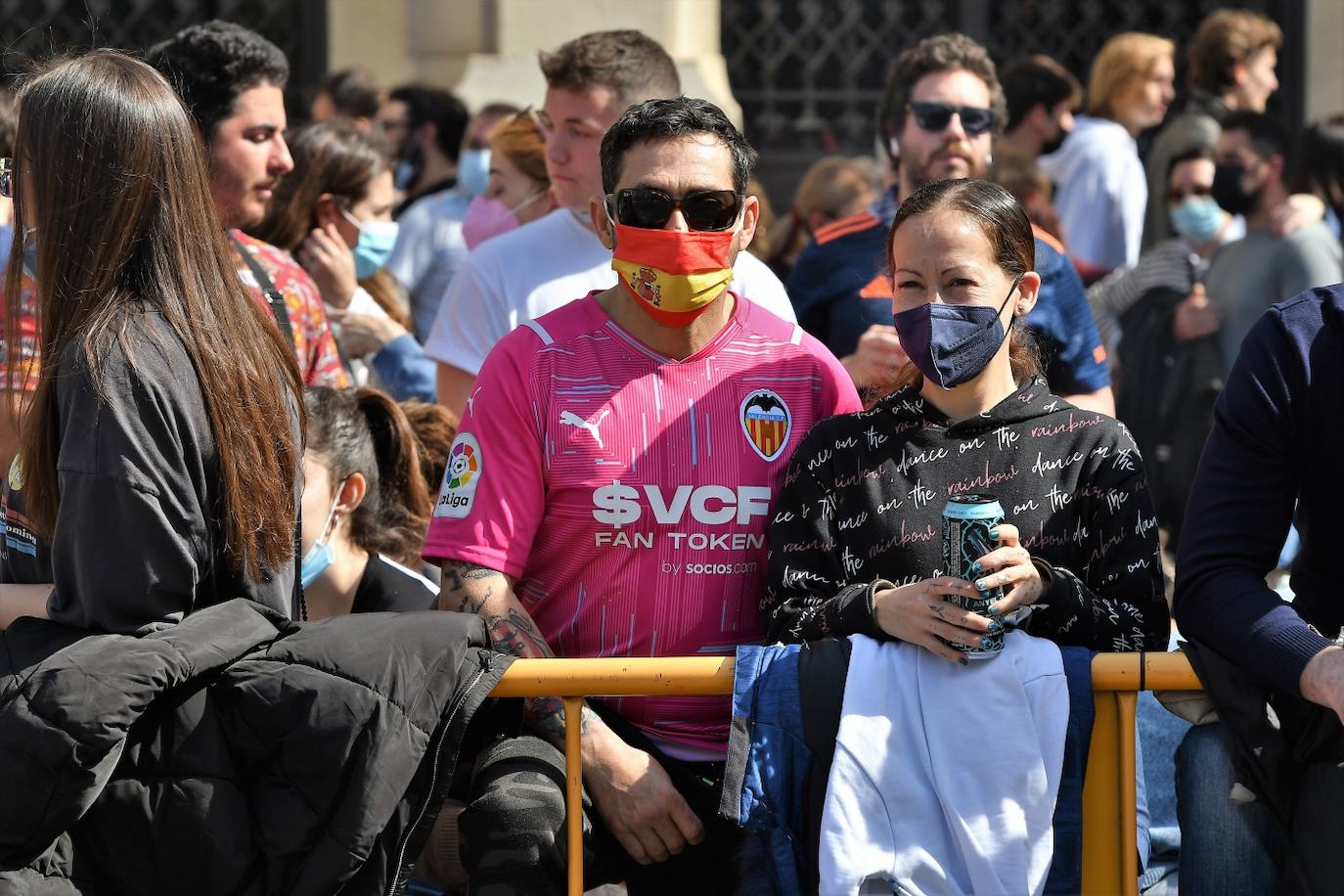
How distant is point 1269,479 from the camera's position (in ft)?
9.87

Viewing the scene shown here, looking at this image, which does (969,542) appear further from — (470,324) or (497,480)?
(470,324)

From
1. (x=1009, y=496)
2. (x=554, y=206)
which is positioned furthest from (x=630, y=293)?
(x=554, y=206)

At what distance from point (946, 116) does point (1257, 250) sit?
231cm

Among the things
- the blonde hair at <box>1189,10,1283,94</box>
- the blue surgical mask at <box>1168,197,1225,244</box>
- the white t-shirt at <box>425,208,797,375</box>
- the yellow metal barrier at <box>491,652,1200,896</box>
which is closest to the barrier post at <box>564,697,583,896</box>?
the yellow metal barrier at <box>491,652,1200,896</box>

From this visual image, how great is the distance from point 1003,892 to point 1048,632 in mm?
474

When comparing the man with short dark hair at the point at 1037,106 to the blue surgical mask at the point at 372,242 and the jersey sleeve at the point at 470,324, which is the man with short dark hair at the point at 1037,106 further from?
the jersey sleeve at the point at 470,324

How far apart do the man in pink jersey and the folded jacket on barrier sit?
27 cm

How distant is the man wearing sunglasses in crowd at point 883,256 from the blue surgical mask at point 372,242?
1409 millimetres

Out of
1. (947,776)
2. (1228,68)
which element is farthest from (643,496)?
(1228,68)

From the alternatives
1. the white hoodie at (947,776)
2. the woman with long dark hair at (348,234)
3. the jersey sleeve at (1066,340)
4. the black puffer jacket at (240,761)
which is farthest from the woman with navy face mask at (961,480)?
the woman with long dark hair at (348,234)

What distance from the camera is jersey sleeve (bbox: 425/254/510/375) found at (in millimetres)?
4359

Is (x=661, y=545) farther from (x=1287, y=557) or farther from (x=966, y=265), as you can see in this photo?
(x=1287, y=557)

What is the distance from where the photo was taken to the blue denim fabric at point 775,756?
9.84 ft

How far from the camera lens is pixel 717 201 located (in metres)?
3.40
